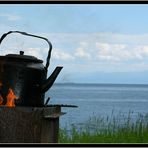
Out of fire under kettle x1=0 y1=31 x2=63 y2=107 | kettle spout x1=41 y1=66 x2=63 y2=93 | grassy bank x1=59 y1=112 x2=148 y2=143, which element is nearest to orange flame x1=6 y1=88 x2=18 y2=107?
fire under kettle x1=0 y1=31 x2=63 y2=107

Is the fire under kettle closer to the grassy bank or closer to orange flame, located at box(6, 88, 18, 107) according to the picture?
orange flame, located at box(6, 88, 18, 107)

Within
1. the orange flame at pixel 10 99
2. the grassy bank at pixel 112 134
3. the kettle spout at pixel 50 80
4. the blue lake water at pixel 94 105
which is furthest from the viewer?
the blue lake water at pixel 94 105

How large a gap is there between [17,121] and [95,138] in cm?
193

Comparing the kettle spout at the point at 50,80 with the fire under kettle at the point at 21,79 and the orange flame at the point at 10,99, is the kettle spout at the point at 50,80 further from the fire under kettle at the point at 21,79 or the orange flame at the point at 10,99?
the orange flame at the point at 10,99

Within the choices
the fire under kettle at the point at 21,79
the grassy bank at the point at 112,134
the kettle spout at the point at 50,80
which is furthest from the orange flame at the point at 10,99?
the grassy bank at the point at 112,134

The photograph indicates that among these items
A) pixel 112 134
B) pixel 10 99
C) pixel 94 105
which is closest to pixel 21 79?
pixel 10 99

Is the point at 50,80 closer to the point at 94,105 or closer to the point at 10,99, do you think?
the point at 10,99

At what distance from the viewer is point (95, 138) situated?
5.52m

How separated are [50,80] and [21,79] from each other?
27 cm

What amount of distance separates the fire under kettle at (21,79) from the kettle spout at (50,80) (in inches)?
0.8

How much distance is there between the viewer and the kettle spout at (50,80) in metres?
3.92

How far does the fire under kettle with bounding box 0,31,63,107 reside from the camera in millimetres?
3770

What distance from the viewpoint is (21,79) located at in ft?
12.4

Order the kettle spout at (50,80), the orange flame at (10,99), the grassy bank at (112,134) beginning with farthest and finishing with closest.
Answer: the grassy bank at (112,134)
the kettle spout at (50,80)
the orange flame at (10,99)
